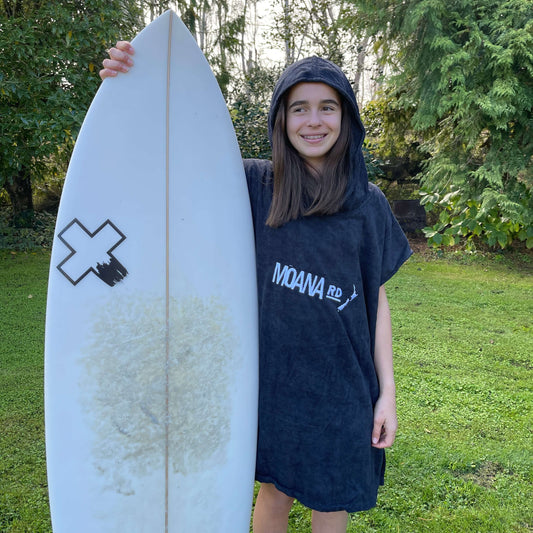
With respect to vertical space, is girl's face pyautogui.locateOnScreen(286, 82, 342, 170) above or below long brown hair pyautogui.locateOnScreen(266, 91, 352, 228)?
above

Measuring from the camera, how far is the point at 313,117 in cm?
135

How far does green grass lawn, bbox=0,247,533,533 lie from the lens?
2.20 meters

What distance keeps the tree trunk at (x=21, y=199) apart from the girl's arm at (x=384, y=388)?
672 centimetres

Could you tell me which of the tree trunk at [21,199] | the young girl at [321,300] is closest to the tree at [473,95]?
the tree trunk at [21,199]

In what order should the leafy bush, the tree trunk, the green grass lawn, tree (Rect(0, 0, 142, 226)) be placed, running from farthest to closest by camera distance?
the tree trunk
the leafy bush
tree (Rect(0, 0, 142, 226))
the green grass lawn

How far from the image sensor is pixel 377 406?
56.2 inches

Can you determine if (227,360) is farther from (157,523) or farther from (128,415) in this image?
(157,523)

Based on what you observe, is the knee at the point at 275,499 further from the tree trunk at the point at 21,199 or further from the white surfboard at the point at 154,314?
the tree trunk at the point at 21,199

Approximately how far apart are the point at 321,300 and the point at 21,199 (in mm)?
6838

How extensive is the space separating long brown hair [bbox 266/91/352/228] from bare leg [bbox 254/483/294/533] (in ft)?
2.77

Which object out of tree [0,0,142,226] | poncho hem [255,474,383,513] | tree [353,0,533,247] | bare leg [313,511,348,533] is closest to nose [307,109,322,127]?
poncho hem [255,474,383,513]

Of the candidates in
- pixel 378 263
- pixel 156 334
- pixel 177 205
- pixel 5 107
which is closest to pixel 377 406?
pixel 378 263

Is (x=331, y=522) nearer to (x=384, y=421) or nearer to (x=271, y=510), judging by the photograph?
(x=271, y=510)

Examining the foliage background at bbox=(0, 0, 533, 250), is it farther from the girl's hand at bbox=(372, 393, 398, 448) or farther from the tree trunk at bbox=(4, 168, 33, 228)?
the girl's hand at bbox=(372, 393, 398, 448)
